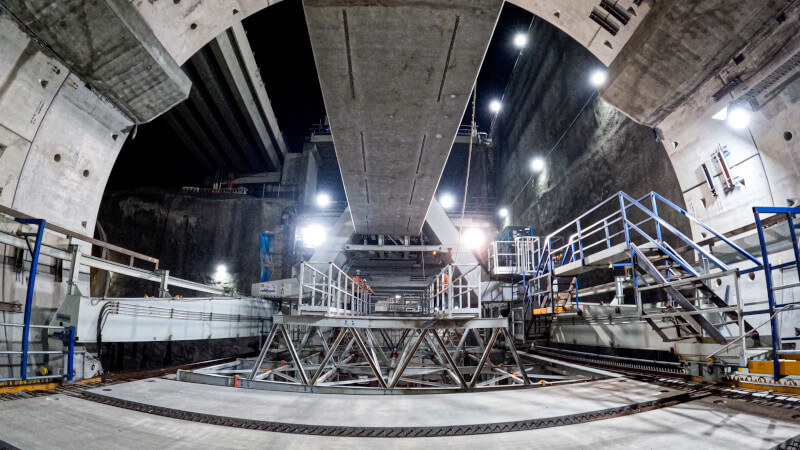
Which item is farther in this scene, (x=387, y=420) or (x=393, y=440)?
(x=387, y=420)

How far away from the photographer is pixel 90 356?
225 inches

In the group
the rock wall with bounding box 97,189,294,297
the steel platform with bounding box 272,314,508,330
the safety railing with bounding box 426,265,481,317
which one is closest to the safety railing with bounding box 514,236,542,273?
the safety railing with bounding box 426,265,481,317

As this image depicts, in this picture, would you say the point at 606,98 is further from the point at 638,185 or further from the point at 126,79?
the point at 126,79

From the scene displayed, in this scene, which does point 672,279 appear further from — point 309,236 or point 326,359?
point 309,236

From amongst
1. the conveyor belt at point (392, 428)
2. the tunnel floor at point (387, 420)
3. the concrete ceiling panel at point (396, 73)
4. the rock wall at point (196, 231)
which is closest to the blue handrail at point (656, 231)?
the tunnel floor at point (387, 420)

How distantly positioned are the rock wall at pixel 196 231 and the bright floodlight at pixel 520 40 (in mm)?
16114

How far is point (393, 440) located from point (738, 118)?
7.07 m

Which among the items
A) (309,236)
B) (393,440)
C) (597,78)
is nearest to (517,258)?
(597,78)

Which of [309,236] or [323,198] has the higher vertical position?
[323,198]

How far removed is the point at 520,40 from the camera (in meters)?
19.3

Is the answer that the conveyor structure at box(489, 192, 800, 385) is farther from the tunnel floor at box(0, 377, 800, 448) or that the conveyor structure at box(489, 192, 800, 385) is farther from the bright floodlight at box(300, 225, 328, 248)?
the bright floodlight at box(300, 225, 328, 248)

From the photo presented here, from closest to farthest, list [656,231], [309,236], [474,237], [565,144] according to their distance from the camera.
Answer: [656,231] → [565,144] → [309,236] → [474,237]

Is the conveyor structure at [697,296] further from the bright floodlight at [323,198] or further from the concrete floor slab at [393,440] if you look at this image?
the bright floodlight at [323,198]

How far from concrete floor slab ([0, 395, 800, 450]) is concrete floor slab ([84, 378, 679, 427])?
1.18 ft
